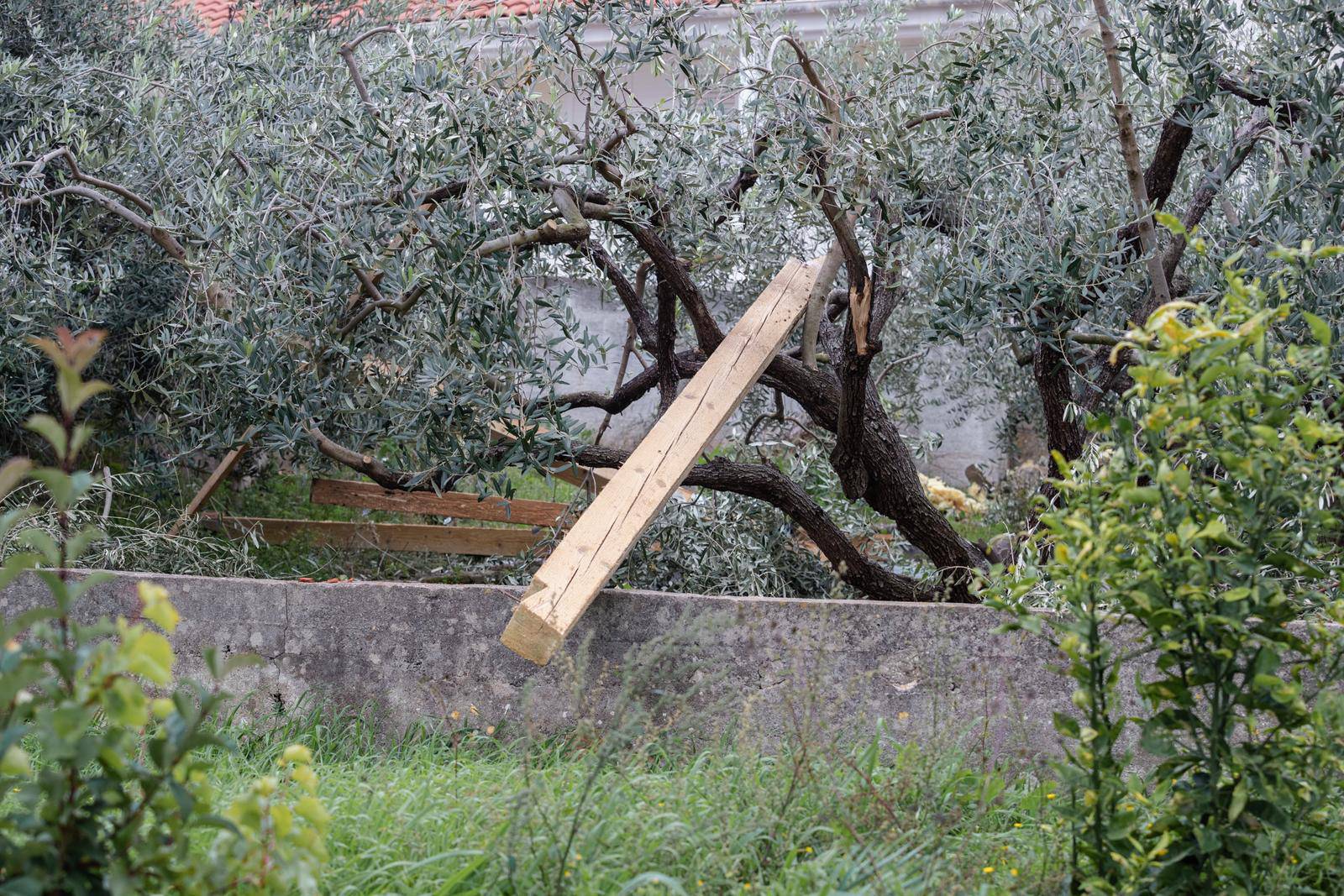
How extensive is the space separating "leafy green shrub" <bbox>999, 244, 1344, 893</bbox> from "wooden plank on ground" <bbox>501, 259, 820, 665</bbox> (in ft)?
5.53

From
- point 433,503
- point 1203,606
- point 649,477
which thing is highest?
point 1203,606

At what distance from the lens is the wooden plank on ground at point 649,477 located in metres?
3.74

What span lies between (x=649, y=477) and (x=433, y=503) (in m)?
2.46

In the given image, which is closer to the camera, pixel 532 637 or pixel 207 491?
pixel 532 637

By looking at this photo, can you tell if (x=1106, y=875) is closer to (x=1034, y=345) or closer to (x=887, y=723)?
(x=887, y=723)

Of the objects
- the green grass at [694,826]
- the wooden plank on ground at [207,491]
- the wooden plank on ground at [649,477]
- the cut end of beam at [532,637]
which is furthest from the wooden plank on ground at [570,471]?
the wooden plank on ground at [207,491]

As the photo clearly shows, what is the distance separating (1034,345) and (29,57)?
16.9 feet

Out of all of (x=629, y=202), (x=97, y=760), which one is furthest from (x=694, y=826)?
(x=629, y=202)

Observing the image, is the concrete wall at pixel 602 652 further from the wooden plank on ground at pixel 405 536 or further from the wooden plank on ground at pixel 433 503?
the wooden plank on ground at pixel 405 536

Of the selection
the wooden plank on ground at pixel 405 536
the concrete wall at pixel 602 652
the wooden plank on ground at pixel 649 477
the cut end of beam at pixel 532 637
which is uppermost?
the wooden plank on ground at pixel 649 477

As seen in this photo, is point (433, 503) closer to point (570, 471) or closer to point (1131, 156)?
point (570, 471)

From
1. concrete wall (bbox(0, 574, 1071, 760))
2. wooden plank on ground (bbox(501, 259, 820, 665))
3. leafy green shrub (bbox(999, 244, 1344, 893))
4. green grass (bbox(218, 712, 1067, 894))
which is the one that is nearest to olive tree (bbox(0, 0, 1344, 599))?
wooden plank on ground (bbox(501, 259, 820, 665))

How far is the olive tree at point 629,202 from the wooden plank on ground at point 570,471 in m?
0.08

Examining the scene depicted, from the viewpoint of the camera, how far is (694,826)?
286 centimetres
